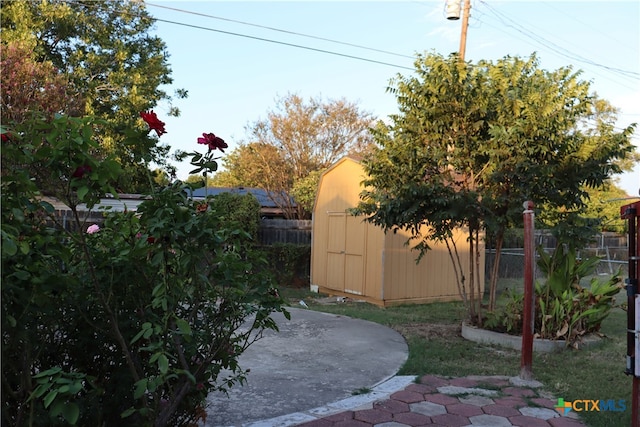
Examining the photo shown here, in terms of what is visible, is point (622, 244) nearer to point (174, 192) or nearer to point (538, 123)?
point (538, 123)

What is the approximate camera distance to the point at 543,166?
683 cm

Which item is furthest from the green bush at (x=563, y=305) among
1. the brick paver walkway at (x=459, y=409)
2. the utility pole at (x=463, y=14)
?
the utility pole at (x=463, y=14)

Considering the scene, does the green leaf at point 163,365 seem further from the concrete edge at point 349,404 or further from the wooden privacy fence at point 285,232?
the wooden privacy fence at point 285,232

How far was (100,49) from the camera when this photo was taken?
1689cm

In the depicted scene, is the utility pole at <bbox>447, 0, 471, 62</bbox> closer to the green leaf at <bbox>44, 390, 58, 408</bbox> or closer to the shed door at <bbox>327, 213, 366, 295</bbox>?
the shed door at <bbox>327, 213, 366, 295</bbox>

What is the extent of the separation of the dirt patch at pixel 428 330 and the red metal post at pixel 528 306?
221 centimetres

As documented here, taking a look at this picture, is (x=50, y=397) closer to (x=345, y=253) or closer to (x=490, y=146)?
(x=490, y=146)

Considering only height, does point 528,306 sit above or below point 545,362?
above

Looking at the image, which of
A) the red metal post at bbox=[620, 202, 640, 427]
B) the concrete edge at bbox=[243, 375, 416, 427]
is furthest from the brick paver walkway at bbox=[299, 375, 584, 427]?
the red metal post at bbox=[620, 202, 640, 427]

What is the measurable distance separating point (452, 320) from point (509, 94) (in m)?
4.03

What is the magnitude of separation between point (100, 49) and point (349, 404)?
16005 mm

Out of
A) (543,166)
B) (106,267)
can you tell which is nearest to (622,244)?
(543,166)

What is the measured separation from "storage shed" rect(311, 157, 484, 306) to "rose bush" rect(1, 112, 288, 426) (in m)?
8.36

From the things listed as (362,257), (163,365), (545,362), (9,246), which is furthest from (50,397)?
(362,257)
